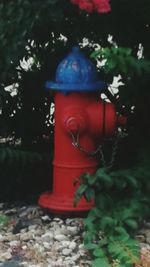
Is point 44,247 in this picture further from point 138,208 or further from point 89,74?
point 89,74

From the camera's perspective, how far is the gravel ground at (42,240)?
3.97 meters

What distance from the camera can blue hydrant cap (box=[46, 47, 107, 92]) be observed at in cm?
451

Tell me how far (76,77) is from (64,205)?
0.75 m

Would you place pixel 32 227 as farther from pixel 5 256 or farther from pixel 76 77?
pixel 76 77

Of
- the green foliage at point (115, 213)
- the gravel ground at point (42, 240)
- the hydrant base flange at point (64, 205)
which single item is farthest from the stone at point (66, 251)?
the hydrant base flange at point (64, 205)

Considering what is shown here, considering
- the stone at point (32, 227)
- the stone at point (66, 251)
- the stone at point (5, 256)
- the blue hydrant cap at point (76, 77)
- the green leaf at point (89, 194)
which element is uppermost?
the blue hydrant cap at point (76, 77)

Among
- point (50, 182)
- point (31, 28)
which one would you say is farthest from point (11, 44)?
point (50, 182)

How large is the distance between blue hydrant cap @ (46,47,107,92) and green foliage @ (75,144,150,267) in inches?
21.0

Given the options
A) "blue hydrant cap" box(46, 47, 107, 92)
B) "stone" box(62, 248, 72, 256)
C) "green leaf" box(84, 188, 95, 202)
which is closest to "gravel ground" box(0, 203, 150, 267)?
"stone" box(62, 248, 72, 256)

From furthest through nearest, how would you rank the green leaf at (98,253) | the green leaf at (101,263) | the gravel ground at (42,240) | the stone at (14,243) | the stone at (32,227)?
1. the stone at (32,227)
2. the stone at (14,243)
3. the gravel ground at (42,240)
4. the green leaf at (98,253)
5. the green leaf at (101,263)

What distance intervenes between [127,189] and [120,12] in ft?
4.15

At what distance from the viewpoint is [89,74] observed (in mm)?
4578

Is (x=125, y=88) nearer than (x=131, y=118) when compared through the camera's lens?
Yes

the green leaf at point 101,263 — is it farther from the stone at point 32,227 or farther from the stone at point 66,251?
the stone at point 32,227
